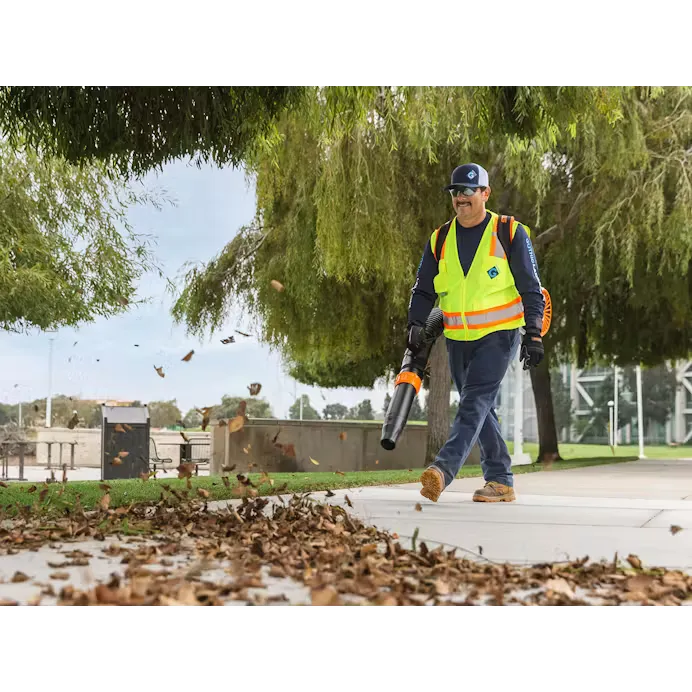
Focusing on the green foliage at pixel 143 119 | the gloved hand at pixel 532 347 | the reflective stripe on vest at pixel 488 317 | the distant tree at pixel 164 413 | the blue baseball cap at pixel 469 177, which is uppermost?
the green foliage at pixel 143 119

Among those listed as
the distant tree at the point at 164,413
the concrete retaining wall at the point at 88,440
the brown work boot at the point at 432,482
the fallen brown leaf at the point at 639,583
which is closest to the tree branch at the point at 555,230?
the distant tree at the point at 164,413

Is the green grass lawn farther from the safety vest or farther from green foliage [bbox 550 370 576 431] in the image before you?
green foliage [bbox 550 370 576 431]

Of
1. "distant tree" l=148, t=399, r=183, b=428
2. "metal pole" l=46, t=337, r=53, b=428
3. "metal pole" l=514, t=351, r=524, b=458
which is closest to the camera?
"metal pole" l=46, t=337, r=53, b=428

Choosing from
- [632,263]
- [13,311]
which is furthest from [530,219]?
[13,311]

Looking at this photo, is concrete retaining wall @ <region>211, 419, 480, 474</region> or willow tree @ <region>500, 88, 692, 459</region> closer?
willow tree @ <region>500, 88, 692, 459</region>

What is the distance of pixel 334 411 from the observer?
19859 mm

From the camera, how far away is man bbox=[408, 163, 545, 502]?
213 inches

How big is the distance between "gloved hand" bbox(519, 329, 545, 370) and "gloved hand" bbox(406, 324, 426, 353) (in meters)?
0.70

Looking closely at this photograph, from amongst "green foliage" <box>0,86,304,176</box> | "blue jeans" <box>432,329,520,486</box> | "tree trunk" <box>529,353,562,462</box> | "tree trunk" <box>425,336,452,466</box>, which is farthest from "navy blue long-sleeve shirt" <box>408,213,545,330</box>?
"tree trunk" <box>529,353,562,462</box>

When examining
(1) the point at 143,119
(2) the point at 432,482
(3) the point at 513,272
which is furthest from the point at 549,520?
(1) the point at 143,119

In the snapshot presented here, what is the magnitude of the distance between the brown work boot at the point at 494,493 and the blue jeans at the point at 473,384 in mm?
486

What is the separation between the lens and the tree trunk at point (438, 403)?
11227mm

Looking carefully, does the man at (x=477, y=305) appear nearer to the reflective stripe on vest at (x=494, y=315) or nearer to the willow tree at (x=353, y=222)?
the reflective stripe on vest at (x=494, y=315)

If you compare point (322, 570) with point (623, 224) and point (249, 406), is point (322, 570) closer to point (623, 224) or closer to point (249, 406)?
point (623, 224)
